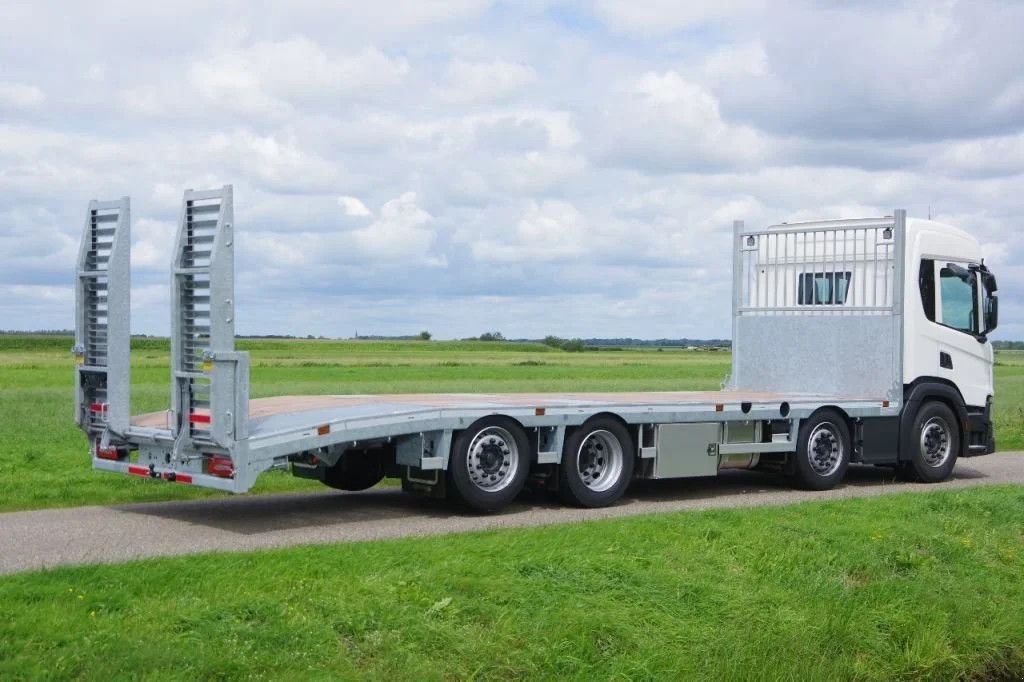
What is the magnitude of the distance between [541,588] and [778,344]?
30.3 ft

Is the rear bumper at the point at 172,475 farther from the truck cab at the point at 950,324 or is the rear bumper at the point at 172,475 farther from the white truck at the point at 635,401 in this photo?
the truck cab at the point at 950,324

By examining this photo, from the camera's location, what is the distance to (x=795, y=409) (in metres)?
15.6

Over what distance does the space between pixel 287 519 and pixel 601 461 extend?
340 cm

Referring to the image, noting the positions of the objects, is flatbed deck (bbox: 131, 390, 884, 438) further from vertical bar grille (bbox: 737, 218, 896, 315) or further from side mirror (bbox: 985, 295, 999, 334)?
side mirror (bbox: 985, 295, 999, 334)

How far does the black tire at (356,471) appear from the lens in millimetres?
13516

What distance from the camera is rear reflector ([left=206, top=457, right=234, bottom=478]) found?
11266 millimetres

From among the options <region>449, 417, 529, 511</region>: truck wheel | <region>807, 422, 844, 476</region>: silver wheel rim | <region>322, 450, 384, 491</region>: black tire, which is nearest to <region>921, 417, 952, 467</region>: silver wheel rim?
<region>807, 422, 844, 476</region>: silver wheel rim

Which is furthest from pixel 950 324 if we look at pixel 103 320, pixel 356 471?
pixel 103 320

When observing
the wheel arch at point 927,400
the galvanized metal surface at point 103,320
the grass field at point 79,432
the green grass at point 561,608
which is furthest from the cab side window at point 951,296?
the galvanized metal surface at point 103,320

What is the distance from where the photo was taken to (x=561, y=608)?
929 centimetres

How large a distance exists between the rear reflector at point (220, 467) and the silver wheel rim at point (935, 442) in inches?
380

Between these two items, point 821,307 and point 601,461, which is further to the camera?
point 821,307

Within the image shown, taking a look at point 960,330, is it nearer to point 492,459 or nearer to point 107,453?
point 492,459

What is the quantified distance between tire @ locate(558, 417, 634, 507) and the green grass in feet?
4.97
